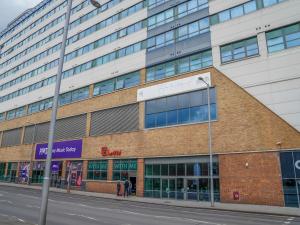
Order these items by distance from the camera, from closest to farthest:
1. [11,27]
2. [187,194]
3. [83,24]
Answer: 1. [187,194]
2. [83,24]
3. [11,27]

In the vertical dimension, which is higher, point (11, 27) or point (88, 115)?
point (11, 27)

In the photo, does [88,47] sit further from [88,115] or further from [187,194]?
[187,194]

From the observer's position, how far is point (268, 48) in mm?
26594

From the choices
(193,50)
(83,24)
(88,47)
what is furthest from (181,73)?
(83,24)

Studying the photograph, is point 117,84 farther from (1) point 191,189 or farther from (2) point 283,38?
(2) point 283,38

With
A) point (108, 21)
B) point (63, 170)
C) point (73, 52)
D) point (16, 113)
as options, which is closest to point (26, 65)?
point (16, 113)

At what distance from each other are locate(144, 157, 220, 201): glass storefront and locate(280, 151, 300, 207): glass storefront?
5.81 m

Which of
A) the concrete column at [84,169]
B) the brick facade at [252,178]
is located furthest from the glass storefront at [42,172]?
the brick facade at [252,178]

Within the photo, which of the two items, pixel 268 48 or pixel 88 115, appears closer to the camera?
pixel 268 48

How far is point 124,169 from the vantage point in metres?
34.4

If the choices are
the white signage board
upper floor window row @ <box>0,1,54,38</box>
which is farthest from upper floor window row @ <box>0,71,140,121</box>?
upper floor window row @ <box>0,1,54,38</box>

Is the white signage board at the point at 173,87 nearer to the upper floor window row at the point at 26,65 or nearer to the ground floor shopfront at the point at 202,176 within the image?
the ground floor shopfront at the point at 202,176

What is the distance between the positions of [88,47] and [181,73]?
64.7 feet

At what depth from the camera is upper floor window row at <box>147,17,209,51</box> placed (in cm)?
3162
